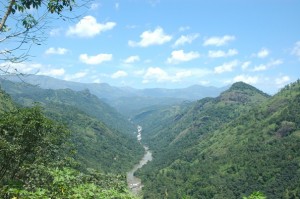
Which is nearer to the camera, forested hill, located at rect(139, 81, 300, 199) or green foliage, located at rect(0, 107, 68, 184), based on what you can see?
green foliage, located at rect(0, 107, 68, 184)

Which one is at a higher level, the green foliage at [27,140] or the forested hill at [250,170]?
the green foliage at [27,140]

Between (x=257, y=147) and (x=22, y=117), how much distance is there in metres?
159

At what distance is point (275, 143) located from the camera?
177 meters

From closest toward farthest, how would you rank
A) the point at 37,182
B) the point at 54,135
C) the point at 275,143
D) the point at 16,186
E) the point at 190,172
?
the point at 16,186
the point at 37,182
the point at 54,135
the point at 275,143
the point at 190,172

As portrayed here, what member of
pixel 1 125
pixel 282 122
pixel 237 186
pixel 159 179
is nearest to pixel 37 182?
pixel 1 125

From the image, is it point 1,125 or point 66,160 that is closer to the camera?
point 1,125

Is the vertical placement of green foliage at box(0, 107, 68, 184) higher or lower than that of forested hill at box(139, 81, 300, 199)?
higher

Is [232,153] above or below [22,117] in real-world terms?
below

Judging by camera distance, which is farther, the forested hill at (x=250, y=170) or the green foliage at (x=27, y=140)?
the forested hill at (x=250, y=170)

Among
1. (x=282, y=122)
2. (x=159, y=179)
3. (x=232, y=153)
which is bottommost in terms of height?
(x=159, y=179)

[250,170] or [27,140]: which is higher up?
[27,140]

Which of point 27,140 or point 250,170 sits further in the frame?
point 250,170

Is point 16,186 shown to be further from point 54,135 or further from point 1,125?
point 54,135

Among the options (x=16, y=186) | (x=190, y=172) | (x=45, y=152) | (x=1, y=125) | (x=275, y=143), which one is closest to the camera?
(x=16, y=186)
